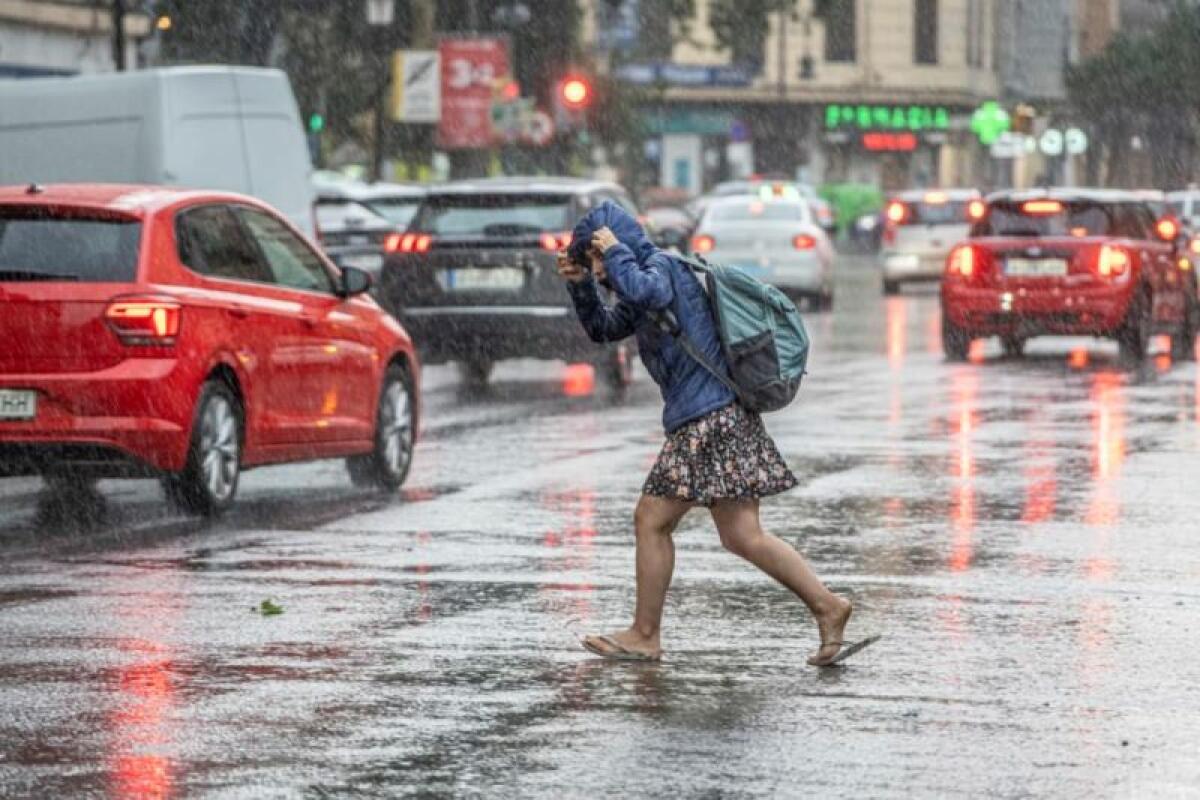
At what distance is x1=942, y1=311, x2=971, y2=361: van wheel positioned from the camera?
2747cm

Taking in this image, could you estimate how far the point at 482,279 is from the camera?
75.6 ft

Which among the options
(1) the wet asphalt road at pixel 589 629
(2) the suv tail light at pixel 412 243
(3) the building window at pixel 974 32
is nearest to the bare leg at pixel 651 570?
(1) the wet asphalt road at pixel 589 629

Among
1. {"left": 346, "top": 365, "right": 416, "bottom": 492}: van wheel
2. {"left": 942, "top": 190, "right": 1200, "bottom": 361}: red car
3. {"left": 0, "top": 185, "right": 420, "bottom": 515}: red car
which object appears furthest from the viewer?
{"left": 942, "top": 190, "right": 1200, "bottom": 361}: red car

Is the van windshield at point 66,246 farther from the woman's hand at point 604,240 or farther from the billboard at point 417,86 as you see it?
the billboard at point 417,86

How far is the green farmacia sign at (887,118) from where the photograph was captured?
97.0 m

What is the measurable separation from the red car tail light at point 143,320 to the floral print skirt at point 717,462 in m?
4.54

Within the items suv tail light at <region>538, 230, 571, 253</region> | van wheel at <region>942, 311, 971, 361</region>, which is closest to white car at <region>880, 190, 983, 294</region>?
van wheel at <region>942, 311, 971, 361</region>

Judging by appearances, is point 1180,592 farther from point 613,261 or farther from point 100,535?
point 100,535

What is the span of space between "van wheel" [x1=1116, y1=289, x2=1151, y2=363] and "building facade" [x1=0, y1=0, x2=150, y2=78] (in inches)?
640

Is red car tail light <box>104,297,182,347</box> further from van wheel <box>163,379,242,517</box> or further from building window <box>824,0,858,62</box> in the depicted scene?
building window <box>824,0,858,62</box>

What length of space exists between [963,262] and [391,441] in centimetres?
1242

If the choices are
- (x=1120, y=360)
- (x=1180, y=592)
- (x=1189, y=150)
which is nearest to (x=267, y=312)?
(x=1180, y=592)

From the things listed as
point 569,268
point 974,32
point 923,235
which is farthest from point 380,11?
point 974,32

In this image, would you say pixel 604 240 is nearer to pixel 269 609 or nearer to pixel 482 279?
pixel 269 609
